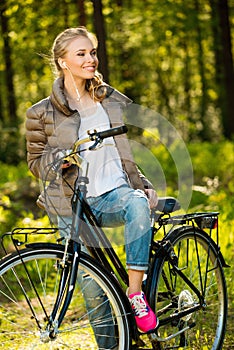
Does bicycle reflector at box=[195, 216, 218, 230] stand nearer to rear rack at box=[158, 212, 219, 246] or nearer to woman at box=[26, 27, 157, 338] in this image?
rear rack at box=[158, 212, 219, 246]

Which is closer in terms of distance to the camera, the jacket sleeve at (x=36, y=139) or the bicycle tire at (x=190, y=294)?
the jacket sleeve at (x=36, y=139)

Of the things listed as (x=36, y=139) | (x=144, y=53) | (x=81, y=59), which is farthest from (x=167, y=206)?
(x=144, y=53)

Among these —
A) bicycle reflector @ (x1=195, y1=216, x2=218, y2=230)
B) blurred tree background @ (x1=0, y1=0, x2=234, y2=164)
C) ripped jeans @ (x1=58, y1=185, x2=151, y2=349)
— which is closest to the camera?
ripped jeans @ (x1=58, y1=185, x2=151, y2=349)

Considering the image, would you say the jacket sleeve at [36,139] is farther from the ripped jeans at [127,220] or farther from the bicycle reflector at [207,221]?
the bicycle reflector at [207,221]

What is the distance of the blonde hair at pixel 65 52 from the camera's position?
3988 millimetres

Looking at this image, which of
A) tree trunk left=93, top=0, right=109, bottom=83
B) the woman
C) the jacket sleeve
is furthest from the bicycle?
tree trunk left=93, top=0, right=109, bottom=83

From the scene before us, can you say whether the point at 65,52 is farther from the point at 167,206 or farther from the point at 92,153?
the point at 167,206

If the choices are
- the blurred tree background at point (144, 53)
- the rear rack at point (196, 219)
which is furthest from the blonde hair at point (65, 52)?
the blurred tree background at point (144, 53)

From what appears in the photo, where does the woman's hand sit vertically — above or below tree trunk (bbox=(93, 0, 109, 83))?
below

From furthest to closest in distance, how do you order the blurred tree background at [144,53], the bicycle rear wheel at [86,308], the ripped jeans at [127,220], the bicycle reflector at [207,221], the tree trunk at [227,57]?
the tree trunk at [227,57] → the blurred tree background at [144,53] → the bicycle reflector at [207,221] → the ripped jeans at [127,220] → the bicycle rear wheel at [86,308]

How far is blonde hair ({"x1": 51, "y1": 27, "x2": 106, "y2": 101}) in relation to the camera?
13.1 ft

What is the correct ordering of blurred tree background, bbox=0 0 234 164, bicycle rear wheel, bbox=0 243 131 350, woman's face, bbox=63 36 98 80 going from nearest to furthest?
bicycle rear wheel, bbox=0 243 131 350 → woman's face, bbox=63 36 98 80 → blurred tree background, bbox=0 0 234 164

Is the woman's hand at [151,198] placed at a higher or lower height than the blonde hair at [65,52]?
lower

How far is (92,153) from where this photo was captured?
3.96 metres
